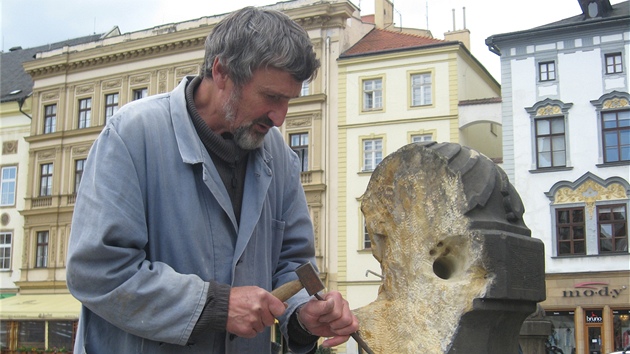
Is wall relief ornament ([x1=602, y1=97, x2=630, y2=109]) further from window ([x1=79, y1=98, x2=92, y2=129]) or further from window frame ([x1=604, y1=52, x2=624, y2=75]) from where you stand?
window ([x1=79, y1=98, x2=92, y2=129])

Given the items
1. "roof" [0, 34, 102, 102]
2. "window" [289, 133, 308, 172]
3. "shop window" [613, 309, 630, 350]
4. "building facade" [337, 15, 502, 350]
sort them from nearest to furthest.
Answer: "shop window" [613, 309, 630, 350]
"building facade" [337, 15, 502, 350]
"window" [289, 133, 308, 172]
"roof" [0, 34, 102, 102]

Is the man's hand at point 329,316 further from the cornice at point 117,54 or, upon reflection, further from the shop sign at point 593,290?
the cornice at point 117,54

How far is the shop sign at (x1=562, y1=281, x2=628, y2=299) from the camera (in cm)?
2230

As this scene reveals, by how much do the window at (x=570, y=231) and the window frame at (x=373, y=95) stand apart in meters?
6.61

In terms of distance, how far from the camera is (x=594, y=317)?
74.3 ft

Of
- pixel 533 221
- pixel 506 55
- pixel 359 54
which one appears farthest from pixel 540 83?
pixel 359 54

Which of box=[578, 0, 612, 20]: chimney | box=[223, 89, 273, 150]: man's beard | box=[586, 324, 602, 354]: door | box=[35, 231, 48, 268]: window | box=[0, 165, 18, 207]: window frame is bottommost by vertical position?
box=[586, 324, 602, 354]: door

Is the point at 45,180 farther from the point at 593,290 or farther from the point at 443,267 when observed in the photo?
the point at 443,267

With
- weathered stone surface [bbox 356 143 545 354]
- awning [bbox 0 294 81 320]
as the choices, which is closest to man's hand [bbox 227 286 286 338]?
weathered stone surface [bbox 356 143 545 354]

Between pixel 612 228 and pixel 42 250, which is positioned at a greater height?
pixel 612 228

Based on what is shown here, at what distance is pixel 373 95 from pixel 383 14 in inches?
238

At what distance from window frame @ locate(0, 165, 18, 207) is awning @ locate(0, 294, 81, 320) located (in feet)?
13.3

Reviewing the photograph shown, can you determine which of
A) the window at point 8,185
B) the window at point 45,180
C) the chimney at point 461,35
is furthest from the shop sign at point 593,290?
the window at point 8,185

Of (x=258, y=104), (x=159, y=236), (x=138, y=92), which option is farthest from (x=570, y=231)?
(x=159, y=236)
